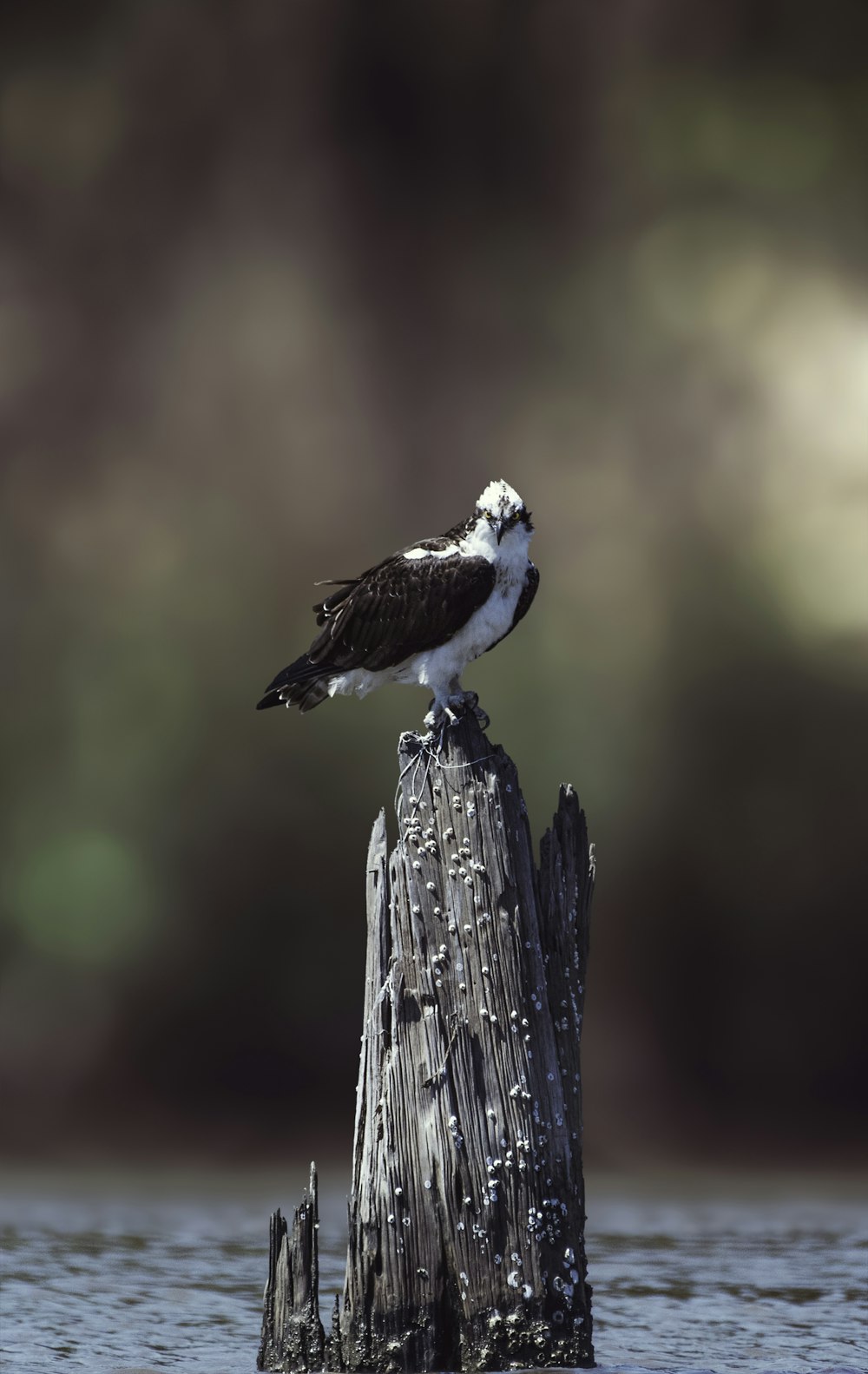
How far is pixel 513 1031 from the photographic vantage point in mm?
6516

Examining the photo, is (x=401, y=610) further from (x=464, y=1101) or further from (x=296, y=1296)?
(x=296, y=1296)

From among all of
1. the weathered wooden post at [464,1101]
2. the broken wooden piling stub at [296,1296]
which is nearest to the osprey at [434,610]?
the weathered wooden post at [464,1101]

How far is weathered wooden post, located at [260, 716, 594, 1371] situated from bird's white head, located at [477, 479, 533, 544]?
1054mm

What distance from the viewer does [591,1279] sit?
404 inches

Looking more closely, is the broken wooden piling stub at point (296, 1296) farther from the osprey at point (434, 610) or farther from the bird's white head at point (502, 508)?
the bird's white head at point (502, 508)

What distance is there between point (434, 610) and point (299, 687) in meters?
0.87

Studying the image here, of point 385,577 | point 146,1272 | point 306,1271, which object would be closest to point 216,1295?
point 146,1272

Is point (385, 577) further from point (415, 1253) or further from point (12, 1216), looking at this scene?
point (12, 1216)

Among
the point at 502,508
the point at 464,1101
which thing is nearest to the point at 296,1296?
the point at 464,1101

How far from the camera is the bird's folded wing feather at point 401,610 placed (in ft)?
24.4

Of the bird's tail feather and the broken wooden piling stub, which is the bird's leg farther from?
the broken wooden piling stub

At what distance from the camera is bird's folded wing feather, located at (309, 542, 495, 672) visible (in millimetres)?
7441

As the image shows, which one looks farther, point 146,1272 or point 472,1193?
point 146,1272

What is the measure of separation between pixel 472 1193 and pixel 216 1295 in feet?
12.7
